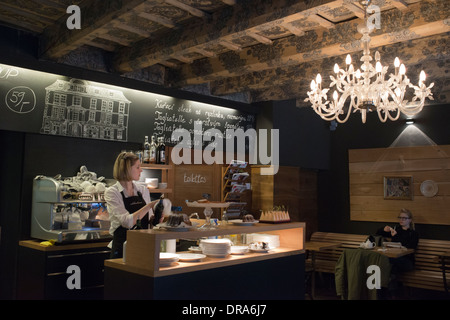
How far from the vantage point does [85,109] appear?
5.28m

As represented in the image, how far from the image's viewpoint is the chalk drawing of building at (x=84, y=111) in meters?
5.03

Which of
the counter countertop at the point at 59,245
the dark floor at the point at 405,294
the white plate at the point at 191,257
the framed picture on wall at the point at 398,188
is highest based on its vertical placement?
the framed picture on wall at the point at 398,188

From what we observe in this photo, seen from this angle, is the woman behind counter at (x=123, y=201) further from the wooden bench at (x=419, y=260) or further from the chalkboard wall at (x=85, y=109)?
the wooden bench at (x=419, y=260)

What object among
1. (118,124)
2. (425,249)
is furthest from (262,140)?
(425,249)

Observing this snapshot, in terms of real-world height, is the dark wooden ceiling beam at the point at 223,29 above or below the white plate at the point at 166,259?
above

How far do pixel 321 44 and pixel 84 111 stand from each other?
9.73 feet

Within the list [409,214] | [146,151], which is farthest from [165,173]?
[409,214]

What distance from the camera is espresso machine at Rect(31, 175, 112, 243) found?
4570 millimetres

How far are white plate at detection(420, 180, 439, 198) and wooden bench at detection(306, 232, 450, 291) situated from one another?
770 mm

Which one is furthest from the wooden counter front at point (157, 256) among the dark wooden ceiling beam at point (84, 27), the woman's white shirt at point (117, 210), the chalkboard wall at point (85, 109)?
the chalkboard wall at point (85, 109)

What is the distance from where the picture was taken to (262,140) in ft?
24.3

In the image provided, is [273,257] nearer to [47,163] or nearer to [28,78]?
[47,163]

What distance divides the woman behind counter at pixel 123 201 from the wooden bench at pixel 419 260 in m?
4.08

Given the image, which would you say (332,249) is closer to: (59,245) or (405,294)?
(405,294)
